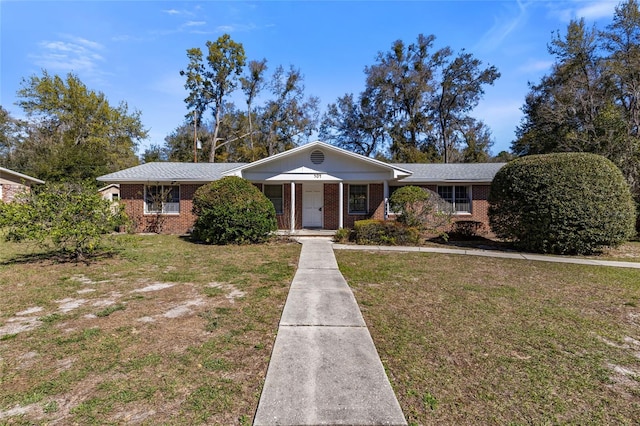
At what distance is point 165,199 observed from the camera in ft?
51.7

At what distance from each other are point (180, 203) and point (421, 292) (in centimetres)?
1342

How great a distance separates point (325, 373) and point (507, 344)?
7.54 ft

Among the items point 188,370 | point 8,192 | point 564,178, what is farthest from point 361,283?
point 8,192

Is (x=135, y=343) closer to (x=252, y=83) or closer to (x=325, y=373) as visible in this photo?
(x=325, y=373)

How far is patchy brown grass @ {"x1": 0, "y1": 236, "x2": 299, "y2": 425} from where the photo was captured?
2576mm

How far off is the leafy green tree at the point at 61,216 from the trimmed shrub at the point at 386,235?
26.0 ft

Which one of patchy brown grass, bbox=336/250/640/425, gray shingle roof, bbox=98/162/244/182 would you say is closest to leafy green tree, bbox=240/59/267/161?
gray shingle roof, bbox=98/162/244/182

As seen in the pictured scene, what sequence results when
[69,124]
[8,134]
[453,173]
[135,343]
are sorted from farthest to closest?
[8,134]
[69,124]
[453,173]
[135,343]

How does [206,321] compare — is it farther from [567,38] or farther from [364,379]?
[567,38]

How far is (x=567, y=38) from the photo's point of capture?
22703 millimetres

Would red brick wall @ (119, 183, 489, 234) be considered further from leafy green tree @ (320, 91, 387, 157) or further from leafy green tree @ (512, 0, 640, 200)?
leafy green tree @ (320, 91, 387, 157)

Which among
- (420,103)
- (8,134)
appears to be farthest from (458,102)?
(8,134)

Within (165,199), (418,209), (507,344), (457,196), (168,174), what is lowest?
(507,344)

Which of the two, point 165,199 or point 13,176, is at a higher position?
point 13,176
